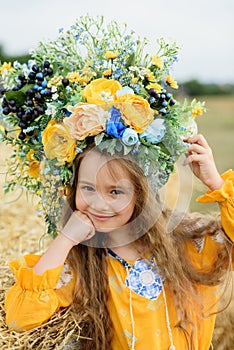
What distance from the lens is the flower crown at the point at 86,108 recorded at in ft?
7.31

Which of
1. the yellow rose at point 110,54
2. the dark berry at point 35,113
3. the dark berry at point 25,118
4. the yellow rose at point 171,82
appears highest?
the yellow rose at point 110,54

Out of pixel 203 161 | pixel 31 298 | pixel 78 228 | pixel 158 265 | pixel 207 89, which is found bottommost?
pixel 31 298

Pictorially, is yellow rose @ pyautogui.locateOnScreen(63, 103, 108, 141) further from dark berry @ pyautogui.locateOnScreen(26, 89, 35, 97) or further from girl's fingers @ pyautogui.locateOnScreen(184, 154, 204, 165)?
girl's fingers @ pyautogui.locateOnScreen(184, 154, 204, 165)

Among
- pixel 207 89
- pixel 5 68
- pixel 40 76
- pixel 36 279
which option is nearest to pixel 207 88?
pixel 207 89

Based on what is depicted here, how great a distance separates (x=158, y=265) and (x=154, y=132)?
573 millimetres

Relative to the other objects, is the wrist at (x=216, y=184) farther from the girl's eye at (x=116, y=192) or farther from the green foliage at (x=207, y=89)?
the green foliage at (x=207, y=89)

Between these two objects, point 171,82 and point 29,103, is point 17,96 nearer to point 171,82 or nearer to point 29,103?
point 29,103

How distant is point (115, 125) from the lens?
2201mm

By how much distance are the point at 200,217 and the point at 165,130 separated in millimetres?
498

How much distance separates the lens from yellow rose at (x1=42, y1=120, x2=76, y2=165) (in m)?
2.28

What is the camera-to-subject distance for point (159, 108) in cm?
235

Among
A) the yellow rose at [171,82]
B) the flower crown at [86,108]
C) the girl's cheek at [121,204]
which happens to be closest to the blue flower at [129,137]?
the flower crown at [86,108]

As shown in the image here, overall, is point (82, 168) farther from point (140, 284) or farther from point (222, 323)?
point (222, 323)

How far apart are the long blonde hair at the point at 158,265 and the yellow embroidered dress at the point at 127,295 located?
0.03 m
